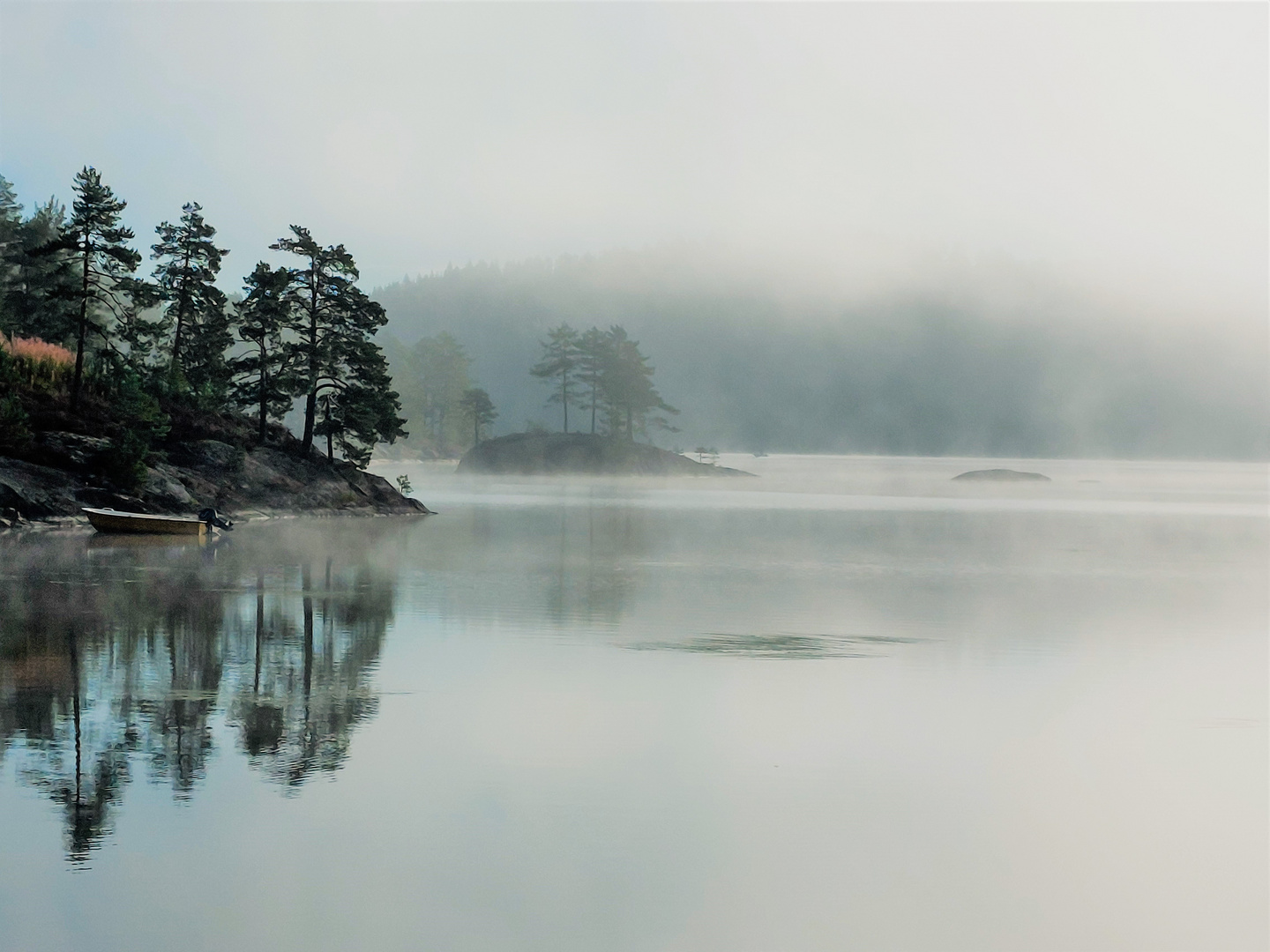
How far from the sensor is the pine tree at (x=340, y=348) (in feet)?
192

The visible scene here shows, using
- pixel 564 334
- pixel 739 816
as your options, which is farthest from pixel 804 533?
pixel 564 334

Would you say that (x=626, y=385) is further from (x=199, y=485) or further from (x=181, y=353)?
(x=199, y=485)

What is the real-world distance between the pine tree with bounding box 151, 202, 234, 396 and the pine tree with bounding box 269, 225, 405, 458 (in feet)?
12.4

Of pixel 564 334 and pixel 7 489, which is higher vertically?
pixel 564 334

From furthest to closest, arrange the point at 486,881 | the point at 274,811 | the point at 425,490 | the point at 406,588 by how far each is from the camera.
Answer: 1. the point at 425,490
2. the point at 406,588
3. the point at 274,811
4. the point at 486,881

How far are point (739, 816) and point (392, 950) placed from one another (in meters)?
3.79

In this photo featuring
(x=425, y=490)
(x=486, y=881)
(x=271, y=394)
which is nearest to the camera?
(x=486, y=881)

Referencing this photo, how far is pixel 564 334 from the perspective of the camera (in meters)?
140

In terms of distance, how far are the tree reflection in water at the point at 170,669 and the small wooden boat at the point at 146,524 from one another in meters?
9.06

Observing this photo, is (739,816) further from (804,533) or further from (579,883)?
(804,533)

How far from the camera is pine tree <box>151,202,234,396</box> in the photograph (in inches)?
2362

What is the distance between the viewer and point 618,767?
1261 cm

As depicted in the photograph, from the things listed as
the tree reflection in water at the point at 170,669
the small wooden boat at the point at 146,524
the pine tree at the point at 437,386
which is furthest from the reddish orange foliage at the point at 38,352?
the pine tree at the point at 437,386

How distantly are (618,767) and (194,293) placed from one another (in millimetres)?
54628
